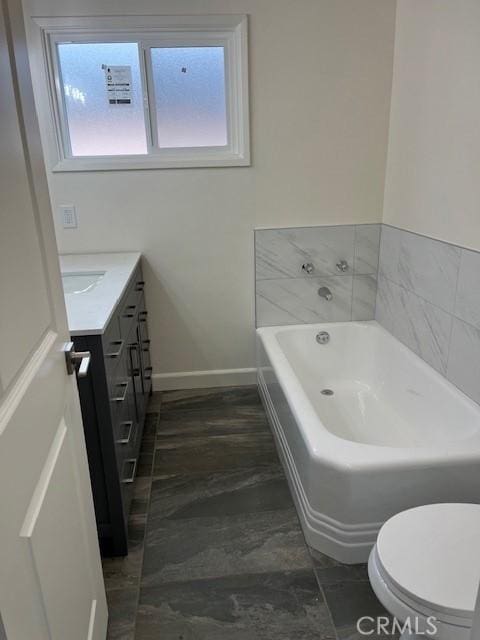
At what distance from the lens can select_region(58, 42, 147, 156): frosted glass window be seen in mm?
2598

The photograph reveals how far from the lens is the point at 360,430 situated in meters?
2.45

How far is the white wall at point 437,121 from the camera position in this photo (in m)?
1.95

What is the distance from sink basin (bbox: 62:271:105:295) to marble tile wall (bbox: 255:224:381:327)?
0.98 metres

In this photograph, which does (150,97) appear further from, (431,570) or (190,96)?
(431,570)

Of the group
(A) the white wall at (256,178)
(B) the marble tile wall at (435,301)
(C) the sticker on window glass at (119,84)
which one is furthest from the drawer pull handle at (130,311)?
(B) the marble tile wall at (435,301)

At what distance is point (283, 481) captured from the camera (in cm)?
223

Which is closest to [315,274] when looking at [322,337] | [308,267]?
[308,267]

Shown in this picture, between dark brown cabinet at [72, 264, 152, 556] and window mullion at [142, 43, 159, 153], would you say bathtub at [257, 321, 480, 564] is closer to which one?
dark brown cabinet at [72, 264, 152, 556]

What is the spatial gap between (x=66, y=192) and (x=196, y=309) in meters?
1.01

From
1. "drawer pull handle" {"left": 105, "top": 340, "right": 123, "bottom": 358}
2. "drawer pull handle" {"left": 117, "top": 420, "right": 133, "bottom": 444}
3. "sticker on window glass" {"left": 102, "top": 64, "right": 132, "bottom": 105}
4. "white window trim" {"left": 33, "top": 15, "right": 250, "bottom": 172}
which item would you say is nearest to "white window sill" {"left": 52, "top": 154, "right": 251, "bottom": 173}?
"white window trim" {"left": 33, "top": 15, "right": 250, "bottom": 172}

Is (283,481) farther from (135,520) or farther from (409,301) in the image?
(409,301)

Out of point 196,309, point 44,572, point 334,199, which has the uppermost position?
point 334,199

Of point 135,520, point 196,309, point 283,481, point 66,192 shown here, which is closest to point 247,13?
point 66,192

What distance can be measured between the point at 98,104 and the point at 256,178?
38.3 inches
